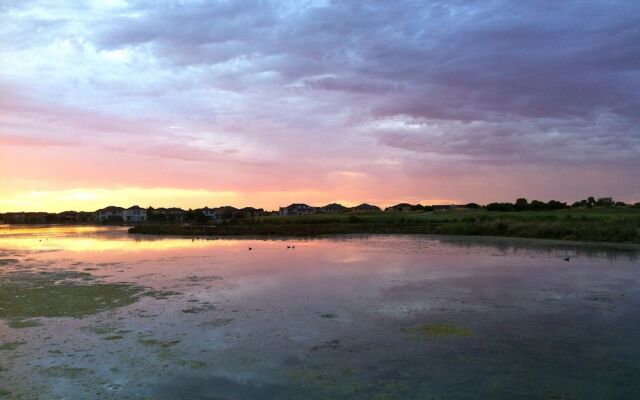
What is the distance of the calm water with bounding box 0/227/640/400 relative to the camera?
609cm

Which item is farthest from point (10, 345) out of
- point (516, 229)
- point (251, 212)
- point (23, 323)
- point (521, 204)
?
point (251, 212)

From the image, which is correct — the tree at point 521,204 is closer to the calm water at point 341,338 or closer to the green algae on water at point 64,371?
the calm water at point 341,338

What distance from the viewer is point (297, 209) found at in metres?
124

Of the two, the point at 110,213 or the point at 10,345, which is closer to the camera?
the point at 10,345

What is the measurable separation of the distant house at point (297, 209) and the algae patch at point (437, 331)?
365 feet

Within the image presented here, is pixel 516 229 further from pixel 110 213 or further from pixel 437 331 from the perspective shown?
pixel 110 213

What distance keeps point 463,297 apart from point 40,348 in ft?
28.9

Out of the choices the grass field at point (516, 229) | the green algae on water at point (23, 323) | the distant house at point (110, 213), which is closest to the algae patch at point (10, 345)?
the green algae on water at point (23, 323)

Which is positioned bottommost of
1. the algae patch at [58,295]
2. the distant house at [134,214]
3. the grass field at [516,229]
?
the algae patch at [58,295]

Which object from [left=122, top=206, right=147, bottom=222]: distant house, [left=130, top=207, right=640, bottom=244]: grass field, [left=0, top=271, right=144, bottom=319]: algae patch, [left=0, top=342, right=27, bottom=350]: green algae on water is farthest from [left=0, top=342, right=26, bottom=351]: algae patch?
[left=122, top=206, right=147, bottom=222]: distant house

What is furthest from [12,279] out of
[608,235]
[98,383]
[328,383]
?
[608,235]

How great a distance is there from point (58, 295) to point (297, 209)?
111 m

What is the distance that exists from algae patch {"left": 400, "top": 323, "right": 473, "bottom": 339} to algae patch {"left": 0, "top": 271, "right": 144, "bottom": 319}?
665 centimetres

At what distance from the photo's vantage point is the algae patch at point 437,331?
27.6 ft
